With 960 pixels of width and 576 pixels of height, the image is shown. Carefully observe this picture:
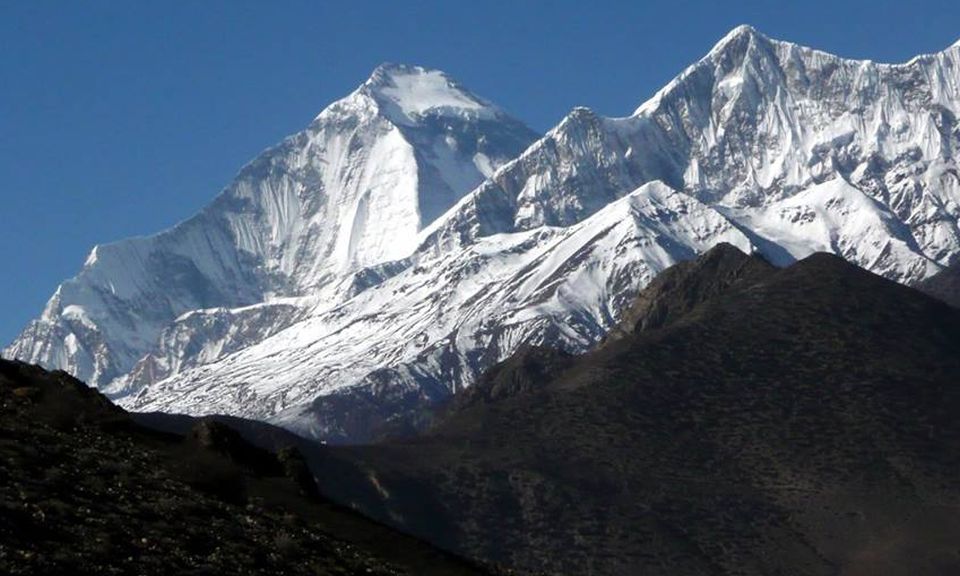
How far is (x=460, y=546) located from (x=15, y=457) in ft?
503

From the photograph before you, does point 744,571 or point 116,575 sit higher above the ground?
point 744,571

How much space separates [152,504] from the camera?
44.9 m

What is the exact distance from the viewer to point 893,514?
188500 millimetres

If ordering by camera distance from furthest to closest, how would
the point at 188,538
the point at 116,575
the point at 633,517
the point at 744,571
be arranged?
the point at 633,517 < the point at 744,571 < the point at 188,538 < the point at 116,575

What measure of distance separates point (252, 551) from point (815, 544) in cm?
14571

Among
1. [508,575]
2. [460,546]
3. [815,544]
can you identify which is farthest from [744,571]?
[508,575]

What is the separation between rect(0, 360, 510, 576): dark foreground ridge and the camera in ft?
132

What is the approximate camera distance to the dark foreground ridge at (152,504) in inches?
1581

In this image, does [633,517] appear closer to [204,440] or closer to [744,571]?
[744,571]

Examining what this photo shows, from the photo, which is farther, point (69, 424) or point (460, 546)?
point (460, 546)

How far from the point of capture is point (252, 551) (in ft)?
145

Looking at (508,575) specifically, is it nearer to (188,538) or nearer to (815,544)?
(188,538)

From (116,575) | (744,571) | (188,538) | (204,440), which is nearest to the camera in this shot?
(116,575)

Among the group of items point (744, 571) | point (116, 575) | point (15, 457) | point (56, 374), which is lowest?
point (116, 575)
